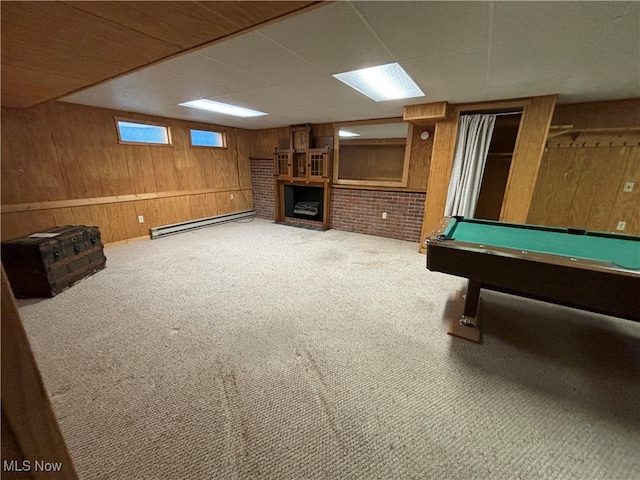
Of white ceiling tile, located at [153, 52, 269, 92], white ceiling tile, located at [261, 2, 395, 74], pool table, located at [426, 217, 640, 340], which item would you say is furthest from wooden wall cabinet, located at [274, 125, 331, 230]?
pool table, located at [426, 217, 640, 340]

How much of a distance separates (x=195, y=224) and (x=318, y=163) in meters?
2.81

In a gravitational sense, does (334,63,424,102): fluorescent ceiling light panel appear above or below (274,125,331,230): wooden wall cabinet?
above

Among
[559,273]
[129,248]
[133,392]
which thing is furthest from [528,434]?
[129,248]

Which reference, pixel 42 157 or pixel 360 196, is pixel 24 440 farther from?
pixel 360 196

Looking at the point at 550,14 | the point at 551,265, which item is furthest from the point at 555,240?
the point at 550,14

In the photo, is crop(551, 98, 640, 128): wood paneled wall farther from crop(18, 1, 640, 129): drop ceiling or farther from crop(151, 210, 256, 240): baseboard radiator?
crop(151, 210, 256, 240): baseboard radiator

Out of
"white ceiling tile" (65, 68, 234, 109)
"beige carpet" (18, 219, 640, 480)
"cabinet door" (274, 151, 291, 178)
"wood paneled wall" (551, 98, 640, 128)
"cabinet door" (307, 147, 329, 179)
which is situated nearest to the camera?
"beige carpet" (18, 219, 640, 480)

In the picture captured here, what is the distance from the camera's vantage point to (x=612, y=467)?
114 cm

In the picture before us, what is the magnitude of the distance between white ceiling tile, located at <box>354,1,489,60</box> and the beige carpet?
2.08m

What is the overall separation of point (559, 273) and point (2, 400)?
2.22 metres

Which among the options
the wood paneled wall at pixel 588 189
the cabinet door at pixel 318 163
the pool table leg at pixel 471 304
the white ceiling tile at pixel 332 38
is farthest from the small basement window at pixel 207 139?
the wood paneled wall at pixel 588 189

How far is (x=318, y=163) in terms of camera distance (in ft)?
16.6

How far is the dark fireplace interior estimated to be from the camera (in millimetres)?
5535

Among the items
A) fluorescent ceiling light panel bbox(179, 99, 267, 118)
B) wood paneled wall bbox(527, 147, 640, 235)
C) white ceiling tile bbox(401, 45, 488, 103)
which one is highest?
fluorescent ceiling light panel bbox(179, 99, 267, 118)
